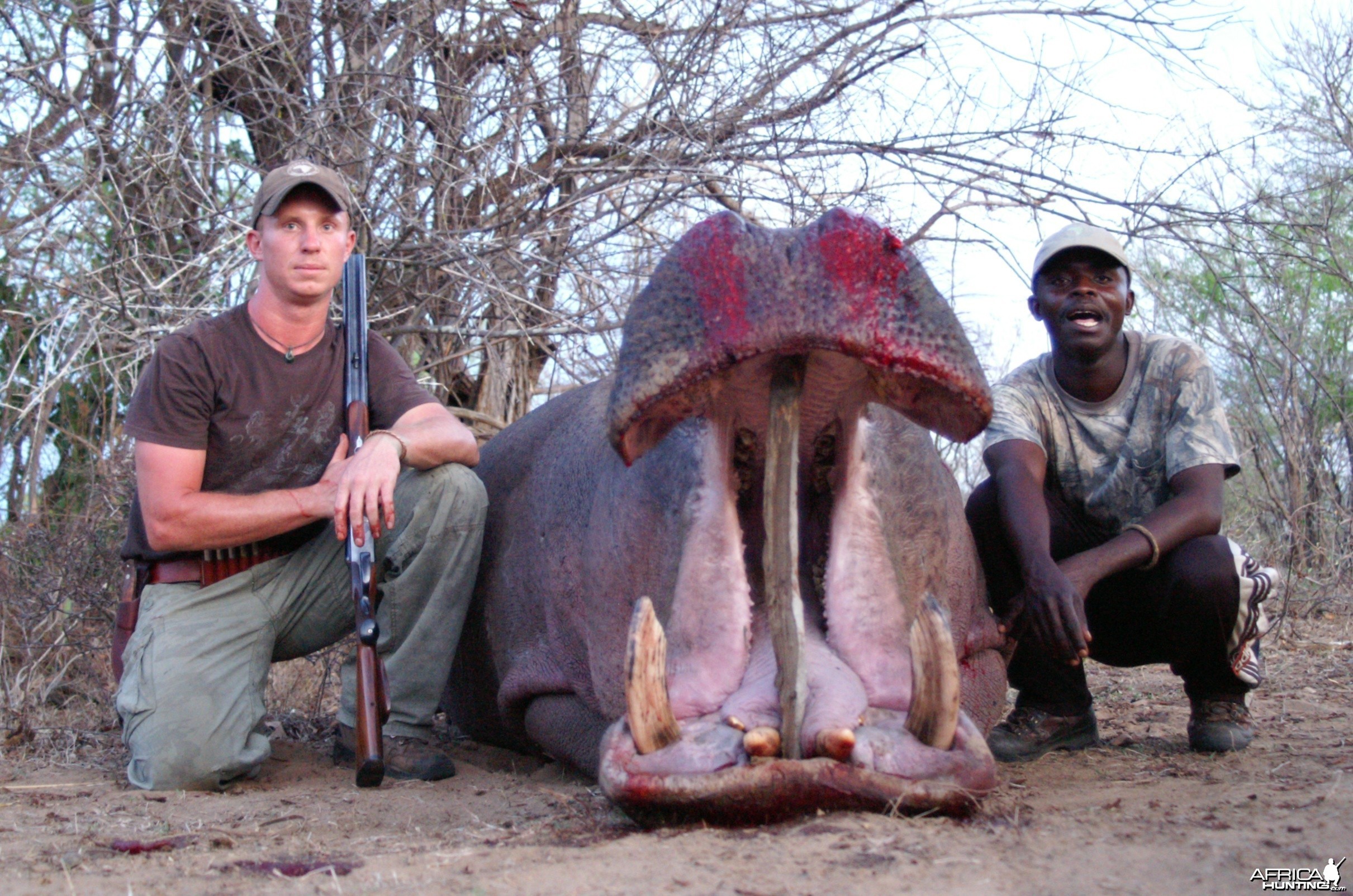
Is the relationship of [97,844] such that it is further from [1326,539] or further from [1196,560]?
[1326,539]

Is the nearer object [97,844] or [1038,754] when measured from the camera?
[97,844]

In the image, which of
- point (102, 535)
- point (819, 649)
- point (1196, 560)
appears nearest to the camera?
point (819, 649)

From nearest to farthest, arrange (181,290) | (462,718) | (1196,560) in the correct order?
(1196,560)
(462,718)
(181,290)

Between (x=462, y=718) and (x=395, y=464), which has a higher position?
(x=395, y=464)

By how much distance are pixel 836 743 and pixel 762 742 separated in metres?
0.13

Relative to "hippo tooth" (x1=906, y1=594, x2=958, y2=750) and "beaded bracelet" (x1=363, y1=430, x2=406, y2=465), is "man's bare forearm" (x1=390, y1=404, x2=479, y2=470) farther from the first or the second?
"hippo tooth" (x1=906, y1=594, x2=958, y2=750)

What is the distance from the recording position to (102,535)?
484 centimetres

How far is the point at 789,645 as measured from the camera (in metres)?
2.33

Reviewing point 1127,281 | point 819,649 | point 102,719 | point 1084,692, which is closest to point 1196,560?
point 1084,692

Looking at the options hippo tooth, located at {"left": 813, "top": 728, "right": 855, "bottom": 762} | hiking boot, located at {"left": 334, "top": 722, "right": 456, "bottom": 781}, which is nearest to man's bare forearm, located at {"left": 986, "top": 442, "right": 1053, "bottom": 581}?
hippo tooth, located at {"left": 813, "top": 728, "right": 855, "bottom": 762}

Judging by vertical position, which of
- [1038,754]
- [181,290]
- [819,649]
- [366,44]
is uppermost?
[366,44]

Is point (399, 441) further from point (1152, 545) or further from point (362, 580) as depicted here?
point (1152, 545)

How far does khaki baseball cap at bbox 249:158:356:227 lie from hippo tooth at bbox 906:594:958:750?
2.60 metres

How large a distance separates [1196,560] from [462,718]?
239 centimetres
